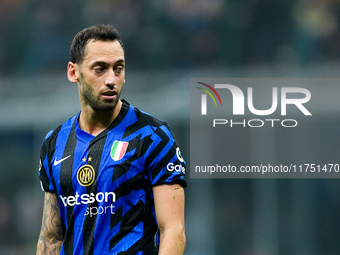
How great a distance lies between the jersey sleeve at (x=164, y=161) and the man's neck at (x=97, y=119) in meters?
0.23

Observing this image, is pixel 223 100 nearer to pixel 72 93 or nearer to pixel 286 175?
pixel 286 175

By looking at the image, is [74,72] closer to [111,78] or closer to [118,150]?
[111,78]

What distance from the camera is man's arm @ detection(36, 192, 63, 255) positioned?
292cm

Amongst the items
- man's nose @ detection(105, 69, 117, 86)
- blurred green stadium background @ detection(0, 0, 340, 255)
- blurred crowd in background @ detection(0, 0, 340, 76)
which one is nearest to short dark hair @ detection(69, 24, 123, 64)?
man's nose @ detection(105, 69, 117, 86)

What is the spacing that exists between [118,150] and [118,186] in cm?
16

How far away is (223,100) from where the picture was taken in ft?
23.2

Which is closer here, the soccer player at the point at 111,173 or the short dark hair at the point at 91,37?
the soccer player at the point at 111,173

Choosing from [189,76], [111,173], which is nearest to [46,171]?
[111,173]

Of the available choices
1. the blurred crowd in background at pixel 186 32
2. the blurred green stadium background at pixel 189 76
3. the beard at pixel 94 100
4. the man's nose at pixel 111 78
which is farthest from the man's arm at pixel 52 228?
the blurred crowd in background at pixel 186 32

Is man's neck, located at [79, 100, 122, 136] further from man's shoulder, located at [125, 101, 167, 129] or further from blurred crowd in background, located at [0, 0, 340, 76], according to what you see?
blurred crowd in background, located at [0, 0, 340, 76]

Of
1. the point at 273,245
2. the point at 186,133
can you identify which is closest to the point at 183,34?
the point at 186,133

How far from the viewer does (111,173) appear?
2730 millimetres

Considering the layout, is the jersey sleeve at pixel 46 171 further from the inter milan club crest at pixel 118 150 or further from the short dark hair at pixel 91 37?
the short dark hair at pixel 91 37

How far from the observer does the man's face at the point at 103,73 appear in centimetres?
275
